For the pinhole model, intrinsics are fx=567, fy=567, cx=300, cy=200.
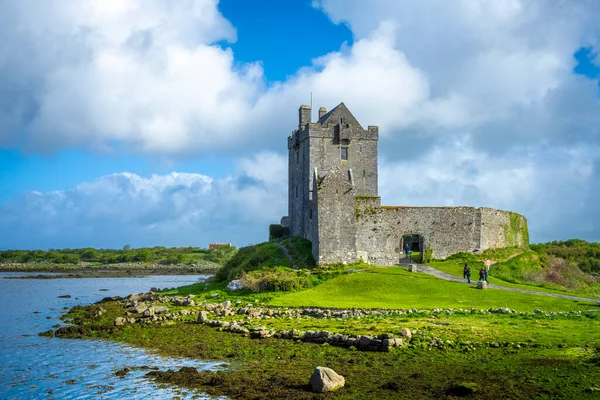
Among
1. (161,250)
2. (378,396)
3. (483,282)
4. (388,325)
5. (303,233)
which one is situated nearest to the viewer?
(378,396)

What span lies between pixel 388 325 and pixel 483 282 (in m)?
12.5

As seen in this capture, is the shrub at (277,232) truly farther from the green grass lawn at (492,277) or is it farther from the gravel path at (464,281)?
the gravel path at (464,281)

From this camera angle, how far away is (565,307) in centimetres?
2917

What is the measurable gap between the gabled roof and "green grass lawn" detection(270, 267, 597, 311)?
54.9ft

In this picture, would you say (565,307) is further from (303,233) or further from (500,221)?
(303,233)

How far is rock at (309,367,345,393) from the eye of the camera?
15828mm

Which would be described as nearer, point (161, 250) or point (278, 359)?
point (278, 359)

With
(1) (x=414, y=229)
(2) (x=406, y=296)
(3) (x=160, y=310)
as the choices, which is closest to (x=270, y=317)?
(3) (x=160, y=310)

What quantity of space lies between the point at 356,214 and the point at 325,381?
90.8 feet

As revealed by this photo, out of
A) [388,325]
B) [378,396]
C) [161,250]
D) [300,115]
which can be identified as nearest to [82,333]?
[388,325]

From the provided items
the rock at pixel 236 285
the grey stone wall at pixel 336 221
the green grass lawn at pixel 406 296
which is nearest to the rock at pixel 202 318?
the green grass lawn at pixel 406 296

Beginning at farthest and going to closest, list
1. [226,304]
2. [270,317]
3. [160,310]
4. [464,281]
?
[464,281], [226,304], [160,310], [270,317]

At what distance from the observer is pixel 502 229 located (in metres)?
49.3

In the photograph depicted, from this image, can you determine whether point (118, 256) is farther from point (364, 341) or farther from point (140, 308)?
Answer: point (364, 341)
